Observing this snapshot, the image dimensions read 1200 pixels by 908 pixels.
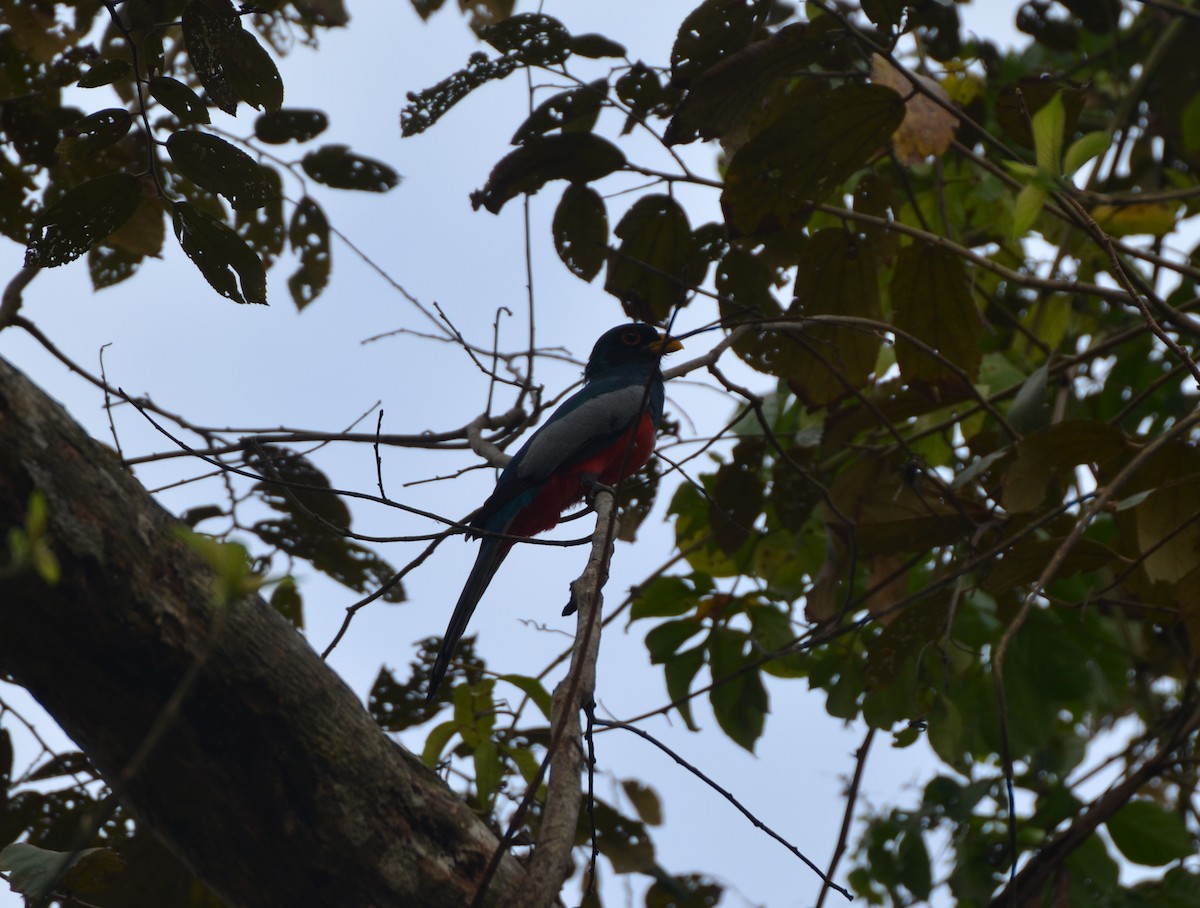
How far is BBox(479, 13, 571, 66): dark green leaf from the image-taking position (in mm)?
3625

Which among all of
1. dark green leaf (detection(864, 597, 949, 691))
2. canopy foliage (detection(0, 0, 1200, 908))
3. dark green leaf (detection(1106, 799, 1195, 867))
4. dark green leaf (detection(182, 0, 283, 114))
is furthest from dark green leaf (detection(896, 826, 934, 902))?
dark green leaf (detection(182, 0, 283, 114))

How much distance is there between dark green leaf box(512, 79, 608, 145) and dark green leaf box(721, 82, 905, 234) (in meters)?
0.67

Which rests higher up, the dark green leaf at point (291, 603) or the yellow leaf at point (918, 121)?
the yellow leaf at point (918, 121)

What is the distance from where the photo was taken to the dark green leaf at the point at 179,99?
280 centimetres

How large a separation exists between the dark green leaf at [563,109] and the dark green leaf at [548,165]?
0.13 m

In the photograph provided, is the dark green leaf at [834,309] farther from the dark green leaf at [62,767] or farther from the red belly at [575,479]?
the dark green leaf at [62,767]

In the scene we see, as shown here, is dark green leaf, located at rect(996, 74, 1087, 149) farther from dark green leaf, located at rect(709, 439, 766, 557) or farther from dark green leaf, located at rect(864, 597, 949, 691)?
dark green leaf, located at rect(864, 597, 949, 691)

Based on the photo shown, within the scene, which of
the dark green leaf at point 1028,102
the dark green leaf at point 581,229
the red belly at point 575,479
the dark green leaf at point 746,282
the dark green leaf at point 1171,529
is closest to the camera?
the dark green leaf at point 1171,529

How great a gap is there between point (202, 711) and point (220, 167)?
4.40ft

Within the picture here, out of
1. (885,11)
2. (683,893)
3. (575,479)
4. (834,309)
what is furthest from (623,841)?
(885,11)

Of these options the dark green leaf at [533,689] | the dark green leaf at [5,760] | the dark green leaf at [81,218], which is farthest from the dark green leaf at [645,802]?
the dark green leaf at [81,218]

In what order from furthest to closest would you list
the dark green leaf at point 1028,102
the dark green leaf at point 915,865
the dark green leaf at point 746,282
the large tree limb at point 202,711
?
1. the dark green leaf at point 915,865
2. the dark green leaf at point 746,282
3. the dark green leaf at point 1028,102
4. the large tree limb at point 202,711

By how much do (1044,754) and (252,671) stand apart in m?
4.12

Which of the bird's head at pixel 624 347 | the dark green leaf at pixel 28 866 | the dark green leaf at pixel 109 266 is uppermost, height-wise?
the bird's head at pixel 624 347
